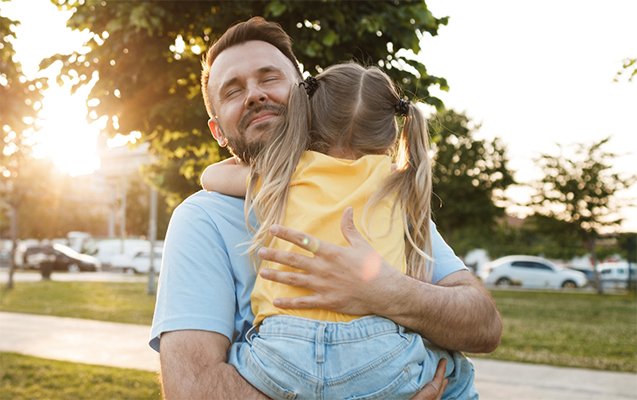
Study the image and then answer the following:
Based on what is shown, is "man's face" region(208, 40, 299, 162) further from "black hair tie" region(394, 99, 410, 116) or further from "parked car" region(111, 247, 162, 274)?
"parked car" region(111, 247, 162, 274)

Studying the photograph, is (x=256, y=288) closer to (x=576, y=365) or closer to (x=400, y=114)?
(x=400, y=114)

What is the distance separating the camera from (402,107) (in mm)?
2336

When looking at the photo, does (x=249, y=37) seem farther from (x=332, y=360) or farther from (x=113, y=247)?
(x=113, y=247)

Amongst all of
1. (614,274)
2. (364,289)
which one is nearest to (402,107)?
(364,289)

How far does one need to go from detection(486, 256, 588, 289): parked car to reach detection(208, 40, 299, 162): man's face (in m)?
32.0

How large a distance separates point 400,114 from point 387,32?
3.23m

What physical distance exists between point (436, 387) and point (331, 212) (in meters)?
0.55

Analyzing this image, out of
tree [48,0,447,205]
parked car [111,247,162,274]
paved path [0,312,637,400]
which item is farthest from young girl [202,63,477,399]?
parked car [111,247,162,274]

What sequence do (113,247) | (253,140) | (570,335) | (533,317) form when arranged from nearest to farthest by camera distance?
(253,140) → (570,335) → (533,317) → (113,247)

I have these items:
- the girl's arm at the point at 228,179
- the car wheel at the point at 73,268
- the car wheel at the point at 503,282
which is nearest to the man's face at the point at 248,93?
the girl's arm at the point at 228,179

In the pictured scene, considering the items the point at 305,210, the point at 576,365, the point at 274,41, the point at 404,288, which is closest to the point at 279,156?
the point at 305,210

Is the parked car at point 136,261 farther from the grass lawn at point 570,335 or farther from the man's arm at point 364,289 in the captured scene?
the man's arm at point 364,289

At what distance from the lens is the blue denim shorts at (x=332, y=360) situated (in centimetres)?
182

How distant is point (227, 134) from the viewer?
8.59 feet
